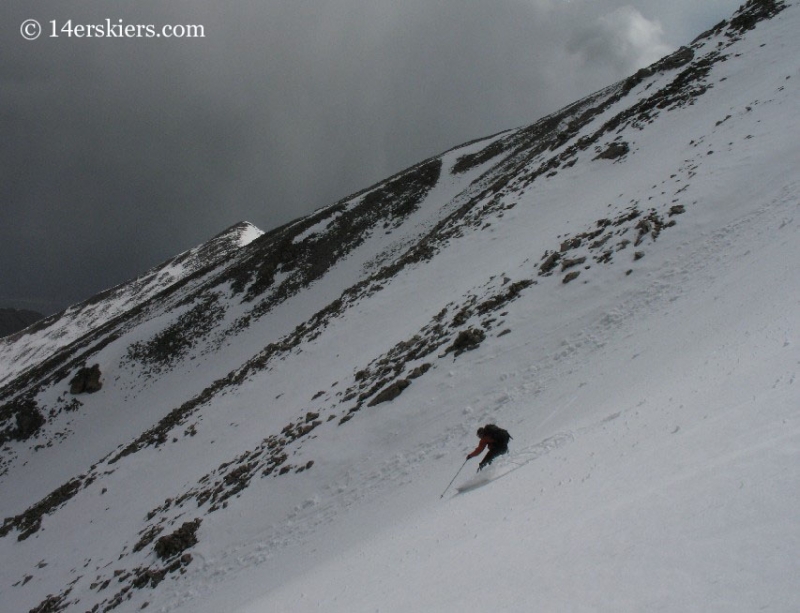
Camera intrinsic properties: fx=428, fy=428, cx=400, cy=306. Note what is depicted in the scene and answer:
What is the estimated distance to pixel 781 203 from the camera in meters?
11.7

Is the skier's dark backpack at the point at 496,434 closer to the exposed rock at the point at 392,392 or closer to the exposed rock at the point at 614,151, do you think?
the exposed rock at the point at 392,392

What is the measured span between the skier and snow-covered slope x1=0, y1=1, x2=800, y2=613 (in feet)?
1.25

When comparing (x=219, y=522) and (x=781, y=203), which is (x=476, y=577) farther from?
(x=781, y=203)

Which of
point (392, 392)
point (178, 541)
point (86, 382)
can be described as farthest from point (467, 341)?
point (86, 382)

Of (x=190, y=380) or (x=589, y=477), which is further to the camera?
(x=190, y=380)

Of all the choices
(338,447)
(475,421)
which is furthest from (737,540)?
(338,447)

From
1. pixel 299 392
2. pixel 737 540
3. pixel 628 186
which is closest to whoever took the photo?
pixel 737 540

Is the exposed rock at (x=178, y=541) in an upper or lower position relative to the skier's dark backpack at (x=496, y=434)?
lower

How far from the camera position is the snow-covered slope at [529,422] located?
11.2 feet

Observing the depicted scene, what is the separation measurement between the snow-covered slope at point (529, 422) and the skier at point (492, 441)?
381 millimetres

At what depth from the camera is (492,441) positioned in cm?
815

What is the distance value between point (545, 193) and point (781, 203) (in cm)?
1197

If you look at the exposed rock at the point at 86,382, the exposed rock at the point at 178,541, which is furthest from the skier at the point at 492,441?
the exposed rock at the point at 86,382

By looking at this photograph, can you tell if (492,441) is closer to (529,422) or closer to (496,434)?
(496,434)
